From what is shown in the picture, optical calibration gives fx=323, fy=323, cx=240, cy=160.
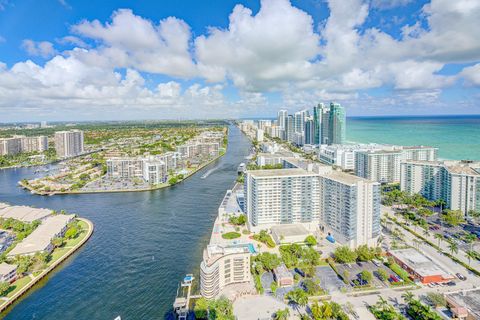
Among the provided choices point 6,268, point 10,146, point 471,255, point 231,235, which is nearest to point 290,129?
point 10,146

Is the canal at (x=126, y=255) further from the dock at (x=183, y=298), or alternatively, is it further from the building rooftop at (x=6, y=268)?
the building rooftop at (x=6, y=268)

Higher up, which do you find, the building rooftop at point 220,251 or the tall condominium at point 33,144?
the tall condominium at point 33,144

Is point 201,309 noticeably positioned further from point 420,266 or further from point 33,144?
point 33,144

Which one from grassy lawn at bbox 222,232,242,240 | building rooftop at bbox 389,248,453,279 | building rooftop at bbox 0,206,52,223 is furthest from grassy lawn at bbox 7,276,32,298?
building rooftop at bbox 389,248,453,279

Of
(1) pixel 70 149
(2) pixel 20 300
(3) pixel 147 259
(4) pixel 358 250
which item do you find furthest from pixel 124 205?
(1) pixel 70 149

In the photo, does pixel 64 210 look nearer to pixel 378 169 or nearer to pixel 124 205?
pixel 124 205

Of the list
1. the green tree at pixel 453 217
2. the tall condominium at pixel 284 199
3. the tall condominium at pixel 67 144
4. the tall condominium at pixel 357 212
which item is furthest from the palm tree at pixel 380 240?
the tall condominium at pixel 67 144
